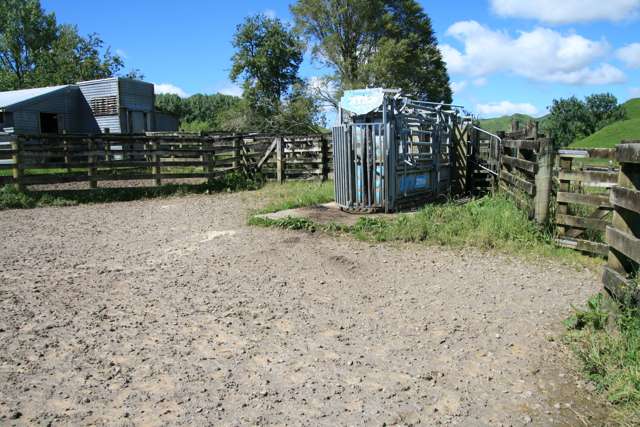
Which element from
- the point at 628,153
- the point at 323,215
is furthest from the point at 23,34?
the point at 628,153

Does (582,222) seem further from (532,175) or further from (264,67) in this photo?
(264,67)

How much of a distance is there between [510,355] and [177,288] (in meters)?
3.66

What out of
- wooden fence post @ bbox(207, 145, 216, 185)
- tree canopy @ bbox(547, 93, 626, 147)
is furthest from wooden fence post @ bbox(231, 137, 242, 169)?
tree canopy @ bbox(547, 93, 626, 147)

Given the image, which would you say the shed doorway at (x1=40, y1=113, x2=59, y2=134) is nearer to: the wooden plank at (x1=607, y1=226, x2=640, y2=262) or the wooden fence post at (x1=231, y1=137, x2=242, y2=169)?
the wooden fence post at (x1=231, y1=137, x2=242, y2=169)

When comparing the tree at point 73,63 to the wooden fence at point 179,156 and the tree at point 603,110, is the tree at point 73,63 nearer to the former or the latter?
the wooden fence at point 179,156

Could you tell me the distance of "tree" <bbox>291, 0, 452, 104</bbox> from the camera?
36281 mm

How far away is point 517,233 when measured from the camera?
7.66 metres

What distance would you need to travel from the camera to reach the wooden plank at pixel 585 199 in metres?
6.69

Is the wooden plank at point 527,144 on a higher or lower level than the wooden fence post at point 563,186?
higher

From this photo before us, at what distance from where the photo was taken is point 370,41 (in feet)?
126

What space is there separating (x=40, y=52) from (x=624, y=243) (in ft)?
181

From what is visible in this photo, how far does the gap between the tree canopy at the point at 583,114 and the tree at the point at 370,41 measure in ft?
132

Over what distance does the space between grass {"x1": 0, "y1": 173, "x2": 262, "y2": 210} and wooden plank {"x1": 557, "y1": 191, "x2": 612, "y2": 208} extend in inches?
402

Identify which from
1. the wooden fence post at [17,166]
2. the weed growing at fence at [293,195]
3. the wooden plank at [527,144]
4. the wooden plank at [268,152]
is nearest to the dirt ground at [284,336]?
the wooden plank at [527,144]
